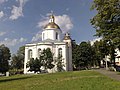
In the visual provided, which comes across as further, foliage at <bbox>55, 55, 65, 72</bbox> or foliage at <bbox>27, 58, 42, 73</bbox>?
foliage at <bbox>55, 55, 65, 72</bbox>

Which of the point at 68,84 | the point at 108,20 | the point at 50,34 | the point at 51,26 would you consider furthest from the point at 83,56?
the point at 68,84

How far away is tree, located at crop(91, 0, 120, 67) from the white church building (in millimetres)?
47782

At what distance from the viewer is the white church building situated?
85188 millimetres

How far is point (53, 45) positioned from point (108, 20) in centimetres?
5457

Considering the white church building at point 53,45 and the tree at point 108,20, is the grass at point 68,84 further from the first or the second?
the white church building at point 53,45

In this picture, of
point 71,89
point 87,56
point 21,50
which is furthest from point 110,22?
point 21,50

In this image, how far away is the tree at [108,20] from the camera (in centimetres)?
3078

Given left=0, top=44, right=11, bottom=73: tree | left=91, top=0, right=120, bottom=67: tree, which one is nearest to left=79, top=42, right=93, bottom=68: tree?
left=0, top=44, right=11, bottom=73: tree

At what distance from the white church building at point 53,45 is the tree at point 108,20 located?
47.8 m

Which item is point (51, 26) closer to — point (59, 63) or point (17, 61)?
point (59, 63)

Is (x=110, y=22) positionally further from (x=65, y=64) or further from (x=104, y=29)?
(x=65, y=64)

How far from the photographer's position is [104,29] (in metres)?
33.1

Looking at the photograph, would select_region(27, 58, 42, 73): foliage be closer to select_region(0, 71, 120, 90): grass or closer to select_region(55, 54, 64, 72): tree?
select_region(55, 54, 64, 72): tree

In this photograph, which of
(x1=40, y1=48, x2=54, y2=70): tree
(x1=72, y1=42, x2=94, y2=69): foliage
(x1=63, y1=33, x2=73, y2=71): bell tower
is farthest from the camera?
(x1=72, y1=42, x2=94, y2=69): foliage
